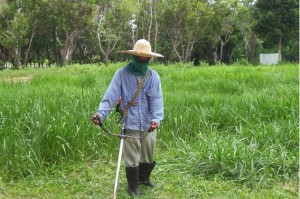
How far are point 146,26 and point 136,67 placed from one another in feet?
88.7

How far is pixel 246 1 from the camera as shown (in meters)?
29.2

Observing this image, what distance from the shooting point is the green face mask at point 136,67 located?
3.23m

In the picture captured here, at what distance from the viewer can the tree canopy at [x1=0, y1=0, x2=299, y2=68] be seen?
23.7m

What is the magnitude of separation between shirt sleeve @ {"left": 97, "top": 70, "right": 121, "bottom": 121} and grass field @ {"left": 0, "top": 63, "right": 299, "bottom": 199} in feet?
2.68

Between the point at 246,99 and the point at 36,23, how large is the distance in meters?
21.5

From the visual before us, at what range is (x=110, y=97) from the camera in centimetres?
322

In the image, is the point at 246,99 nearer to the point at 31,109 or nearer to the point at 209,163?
the point at 209,163

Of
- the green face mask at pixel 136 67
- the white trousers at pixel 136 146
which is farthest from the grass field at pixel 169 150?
the green face mask at pixel 136 67

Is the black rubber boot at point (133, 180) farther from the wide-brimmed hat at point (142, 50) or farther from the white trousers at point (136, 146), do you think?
the wide-brimmed hat at point (142, 50)

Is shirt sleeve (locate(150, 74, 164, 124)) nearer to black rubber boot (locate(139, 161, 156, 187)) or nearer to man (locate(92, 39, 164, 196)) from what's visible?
man (locate(92, 39, 164, 196))

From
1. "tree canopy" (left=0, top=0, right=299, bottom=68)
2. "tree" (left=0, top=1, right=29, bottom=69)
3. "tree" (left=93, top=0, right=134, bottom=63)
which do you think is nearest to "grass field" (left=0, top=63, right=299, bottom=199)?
"tree canopy" (left=0, top=0, right=299, bottom=68)

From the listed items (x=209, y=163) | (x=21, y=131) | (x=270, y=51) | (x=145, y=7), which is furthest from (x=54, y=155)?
(x=270, y=51)

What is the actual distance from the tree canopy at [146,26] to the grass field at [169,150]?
14.9 meters

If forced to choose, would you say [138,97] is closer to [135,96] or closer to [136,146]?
[135,96]
